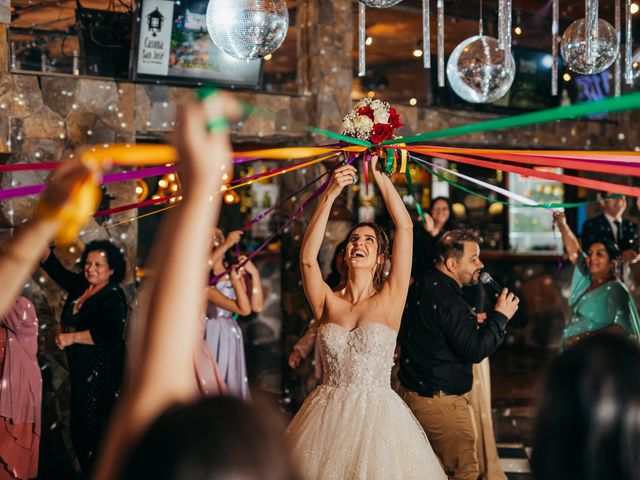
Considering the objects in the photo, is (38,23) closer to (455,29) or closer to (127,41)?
(127,41)

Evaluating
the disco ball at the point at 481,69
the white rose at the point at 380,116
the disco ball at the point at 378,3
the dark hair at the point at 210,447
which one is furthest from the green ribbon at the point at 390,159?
the dark hair at the point at 210,447

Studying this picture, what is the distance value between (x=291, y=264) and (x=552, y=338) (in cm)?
385

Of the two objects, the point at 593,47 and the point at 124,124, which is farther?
the point at 124,124

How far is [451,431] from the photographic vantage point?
12.9 feet

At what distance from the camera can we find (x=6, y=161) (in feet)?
16.8

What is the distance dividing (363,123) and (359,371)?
0.99 meters

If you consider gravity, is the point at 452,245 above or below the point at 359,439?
above

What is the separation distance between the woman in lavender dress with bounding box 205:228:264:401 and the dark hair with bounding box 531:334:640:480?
4015 millimetres

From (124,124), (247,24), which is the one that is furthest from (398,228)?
(124,124)

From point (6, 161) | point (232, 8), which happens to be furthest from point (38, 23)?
point (232, 8)

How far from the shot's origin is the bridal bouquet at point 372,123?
3.27 meters

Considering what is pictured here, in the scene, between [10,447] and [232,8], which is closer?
[232,8]

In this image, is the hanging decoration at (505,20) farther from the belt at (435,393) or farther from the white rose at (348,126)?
the belt at (435,393)

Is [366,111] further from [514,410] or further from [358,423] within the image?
[514,410]
